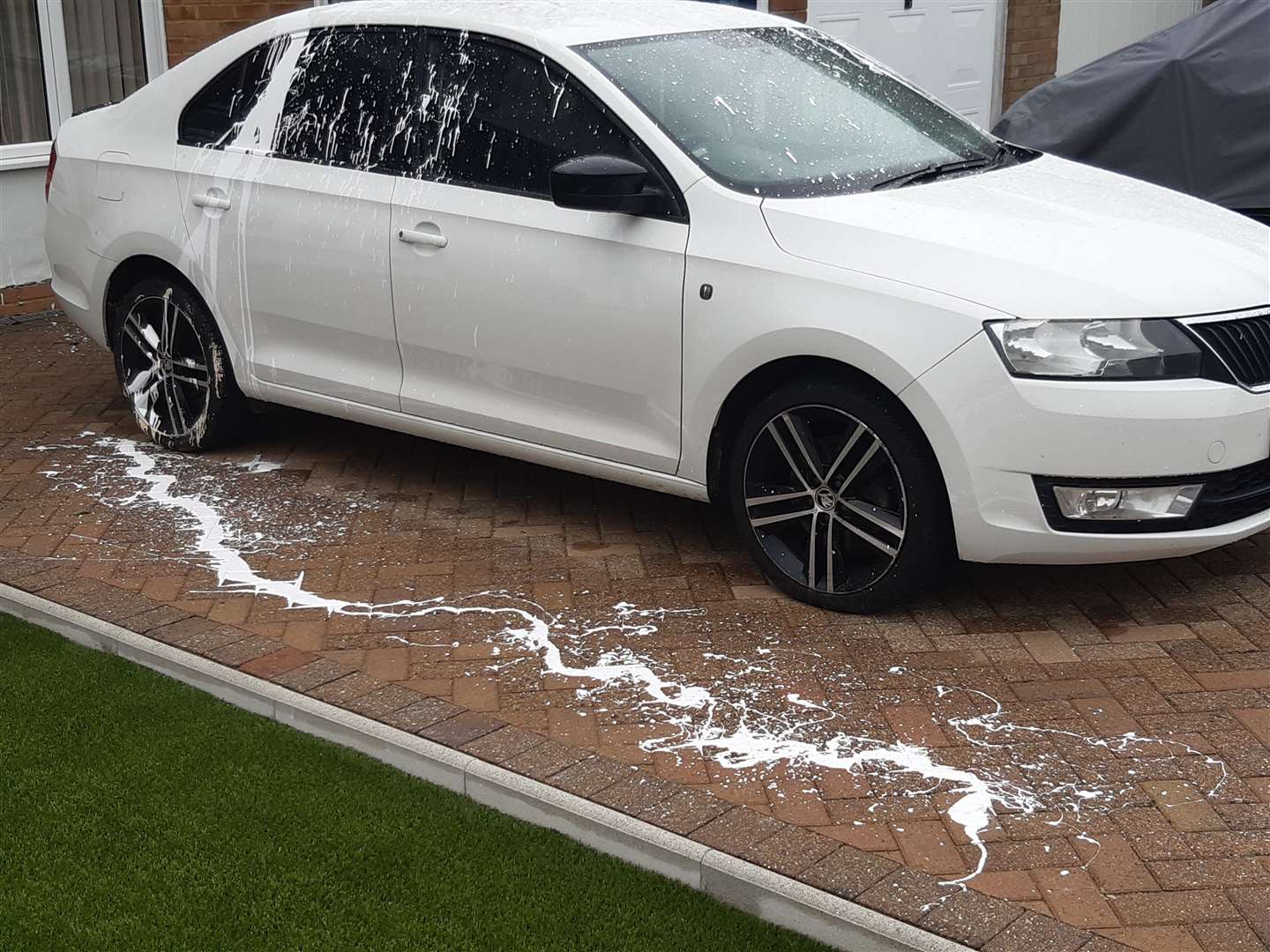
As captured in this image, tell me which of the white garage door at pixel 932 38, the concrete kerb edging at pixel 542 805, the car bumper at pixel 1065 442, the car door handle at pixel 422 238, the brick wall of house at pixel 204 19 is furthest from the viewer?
the white garage door at pixel 932 38

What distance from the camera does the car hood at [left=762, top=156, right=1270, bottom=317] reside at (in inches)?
177

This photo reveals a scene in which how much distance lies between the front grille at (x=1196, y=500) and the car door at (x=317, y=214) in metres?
2.44

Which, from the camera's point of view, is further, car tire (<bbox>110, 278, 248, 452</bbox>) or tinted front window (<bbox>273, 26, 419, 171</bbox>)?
car tire (<bbox>110, 278, 248, 452</bbox>)

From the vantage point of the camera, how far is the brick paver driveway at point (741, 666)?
3.58 metres

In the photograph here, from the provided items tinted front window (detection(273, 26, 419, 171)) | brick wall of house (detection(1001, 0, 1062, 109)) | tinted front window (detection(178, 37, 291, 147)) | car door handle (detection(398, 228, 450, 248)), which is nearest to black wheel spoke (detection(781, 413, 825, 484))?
car door handle (detection(398, 228, 450, 248))

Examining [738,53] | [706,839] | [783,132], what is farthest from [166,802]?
[738,53]

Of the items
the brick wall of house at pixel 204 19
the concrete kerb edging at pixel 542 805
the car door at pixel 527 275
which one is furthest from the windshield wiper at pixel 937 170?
the brick wall of house at pixel 204 19

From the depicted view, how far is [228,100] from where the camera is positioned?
6266 mm

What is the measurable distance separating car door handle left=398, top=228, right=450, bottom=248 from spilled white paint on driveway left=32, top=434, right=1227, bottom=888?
4.06 ft

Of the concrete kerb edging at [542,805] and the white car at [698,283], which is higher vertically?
the white car at [698,283]

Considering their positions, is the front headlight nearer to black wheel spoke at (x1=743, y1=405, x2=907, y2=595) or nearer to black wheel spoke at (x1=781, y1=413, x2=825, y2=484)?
black wheel spoke at (x1=743, y1=405, x2=907, y2=595)

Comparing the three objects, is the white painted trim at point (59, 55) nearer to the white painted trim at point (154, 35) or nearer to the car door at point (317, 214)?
the white painted trim at point (154, 35)

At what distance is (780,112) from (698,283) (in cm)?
83

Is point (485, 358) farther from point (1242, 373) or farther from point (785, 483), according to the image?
point (1242, 373)
